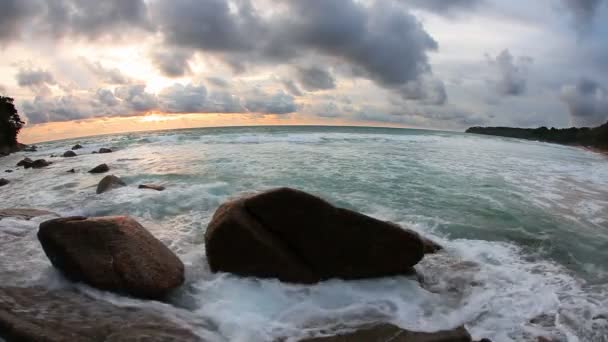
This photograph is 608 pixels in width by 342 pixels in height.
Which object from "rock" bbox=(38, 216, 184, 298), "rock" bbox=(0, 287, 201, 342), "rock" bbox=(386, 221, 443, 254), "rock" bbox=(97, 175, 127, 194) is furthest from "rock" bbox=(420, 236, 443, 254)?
"rock" bbox=(97, 175, 127, 194)

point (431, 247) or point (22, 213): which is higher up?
point (431, 247)

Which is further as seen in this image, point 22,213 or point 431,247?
point 22,213

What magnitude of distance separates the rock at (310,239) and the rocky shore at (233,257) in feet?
0.05

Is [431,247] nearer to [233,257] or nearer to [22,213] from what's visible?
[233,257]

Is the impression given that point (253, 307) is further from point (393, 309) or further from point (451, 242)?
point (451, 242)

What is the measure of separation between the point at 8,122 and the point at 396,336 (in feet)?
188

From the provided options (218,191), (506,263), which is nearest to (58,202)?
(218,191)

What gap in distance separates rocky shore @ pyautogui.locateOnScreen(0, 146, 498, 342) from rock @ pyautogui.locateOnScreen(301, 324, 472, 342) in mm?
11

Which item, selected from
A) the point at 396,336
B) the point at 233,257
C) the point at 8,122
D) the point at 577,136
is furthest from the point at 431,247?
the point at 577,136

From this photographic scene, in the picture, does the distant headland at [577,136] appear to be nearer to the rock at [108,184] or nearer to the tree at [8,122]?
the rock at [108,184]

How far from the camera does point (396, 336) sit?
13.2 feet

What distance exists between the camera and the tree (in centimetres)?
4397

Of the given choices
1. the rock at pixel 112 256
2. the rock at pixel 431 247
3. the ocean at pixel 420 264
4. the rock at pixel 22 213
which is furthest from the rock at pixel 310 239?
the rock at pixel 22 213

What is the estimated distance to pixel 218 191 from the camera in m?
12.1
